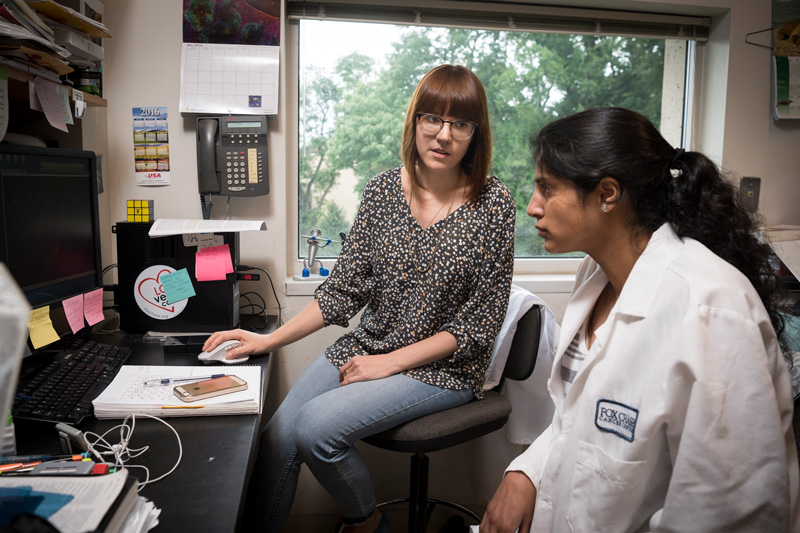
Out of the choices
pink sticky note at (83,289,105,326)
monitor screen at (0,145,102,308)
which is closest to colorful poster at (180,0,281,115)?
monitor screen at (0,145,102,308)

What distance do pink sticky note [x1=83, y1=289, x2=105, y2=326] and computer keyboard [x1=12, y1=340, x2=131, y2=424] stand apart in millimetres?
73

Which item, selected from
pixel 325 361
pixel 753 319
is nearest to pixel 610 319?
pixel 753 319

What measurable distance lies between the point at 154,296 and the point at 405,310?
761 millimetres

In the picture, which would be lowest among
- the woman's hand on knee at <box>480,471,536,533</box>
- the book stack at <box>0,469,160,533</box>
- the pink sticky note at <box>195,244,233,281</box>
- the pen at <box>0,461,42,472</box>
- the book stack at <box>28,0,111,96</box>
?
the woman's hand on knee at <box>480,471,536,533</box>

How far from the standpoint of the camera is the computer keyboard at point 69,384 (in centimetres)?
104

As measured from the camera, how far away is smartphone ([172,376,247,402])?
3.79 feet

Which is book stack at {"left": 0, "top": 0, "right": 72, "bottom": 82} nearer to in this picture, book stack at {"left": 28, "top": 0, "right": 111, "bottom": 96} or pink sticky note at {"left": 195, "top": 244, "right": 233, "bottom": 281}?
book stack at {"left": 28, "top": 0, "right": 111, "bottom": 96}

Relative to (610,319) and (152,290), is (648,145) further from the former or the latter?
(152,290)

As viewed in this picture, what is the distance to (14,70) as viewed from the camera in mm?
1221

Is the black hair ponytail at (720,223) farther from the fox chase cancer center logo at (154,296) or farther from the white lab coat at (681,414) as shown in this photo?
the fox chase cancer center logo at (154,296)

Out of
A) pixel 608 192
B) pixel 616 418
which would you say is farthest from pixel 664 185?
pixel 616 418

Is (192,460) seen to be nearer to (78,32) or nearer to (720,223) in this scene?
(720,223)

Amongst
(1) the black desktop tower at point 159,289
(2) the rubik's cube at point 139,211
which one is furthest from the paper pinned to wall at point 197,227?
(2) the rubik's cube at point 139,211

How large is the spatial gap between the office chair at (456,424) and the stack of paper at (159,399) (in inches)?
15.1
